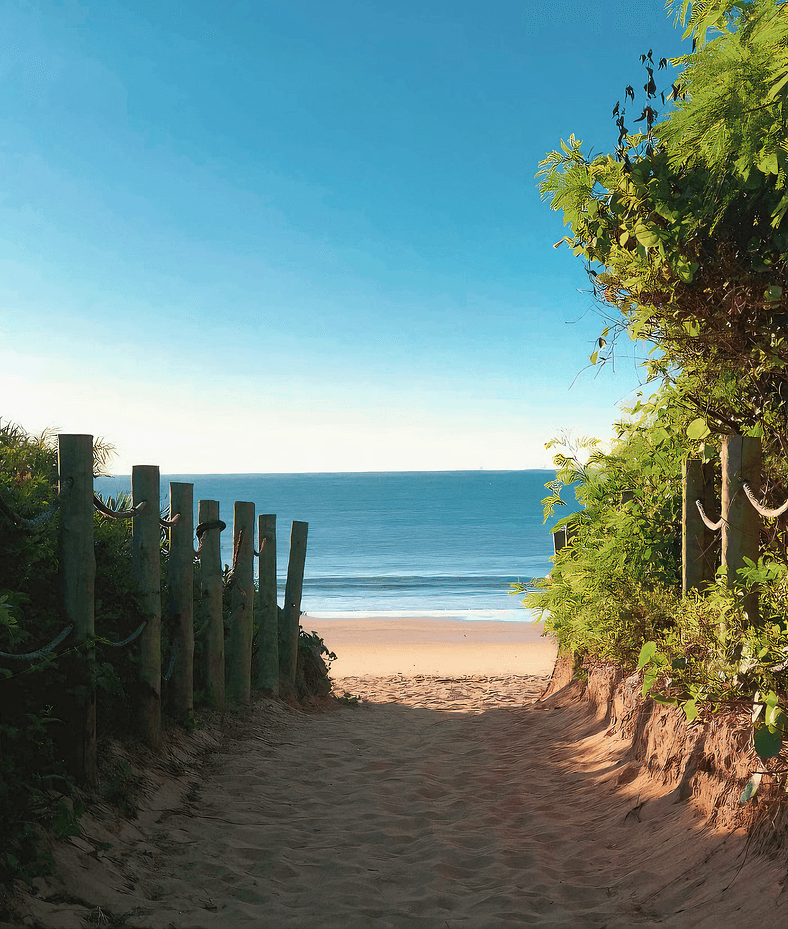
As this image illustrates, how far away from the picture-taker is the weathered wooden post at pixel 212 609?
7.00 meters

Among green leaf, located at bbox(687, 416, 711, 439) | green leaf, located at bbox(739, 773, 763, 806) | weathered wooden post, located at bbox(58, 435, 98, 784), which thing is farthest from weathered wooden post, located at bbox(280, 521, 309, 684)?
green leaf, located at bbox(739, 773, 763, 806)

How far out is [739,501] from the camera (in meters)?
4.19

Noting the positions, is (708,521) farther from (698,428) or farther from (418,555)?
(418,555)

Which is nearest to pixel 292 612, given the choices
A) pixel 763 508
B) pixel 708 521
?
pixel 708 521

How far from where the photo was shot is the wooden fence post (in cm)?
412

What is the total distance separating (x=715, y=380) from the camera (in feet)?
15.1

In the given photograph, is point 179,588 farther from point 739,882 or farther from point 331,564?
point 331,564

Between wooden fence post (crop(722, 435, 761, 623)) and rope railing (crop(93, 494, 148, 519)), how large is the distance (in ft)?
13.3

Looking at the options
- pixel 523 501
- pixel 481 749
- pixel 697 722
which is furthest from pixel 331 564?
pixel 523 501

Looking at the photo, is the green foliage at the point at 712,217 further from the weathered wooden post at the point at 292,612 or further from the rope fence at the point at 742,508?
the weathered wooden post at the point at 292,612

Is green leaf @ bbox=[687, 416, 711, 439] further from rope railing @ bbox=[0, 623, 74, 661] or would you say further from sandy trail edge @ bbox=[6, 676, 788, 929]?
rope railing @ bbox=[0, 623, 74, 661]

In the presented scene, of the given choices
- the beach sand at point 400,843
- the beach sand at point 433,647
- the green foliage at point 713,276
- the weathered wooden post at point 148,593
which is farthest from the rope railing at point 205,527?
the beach sand at point 433,647

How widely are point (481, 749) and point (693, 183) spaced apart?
5.77 m

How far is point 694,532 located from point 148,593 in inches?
166
